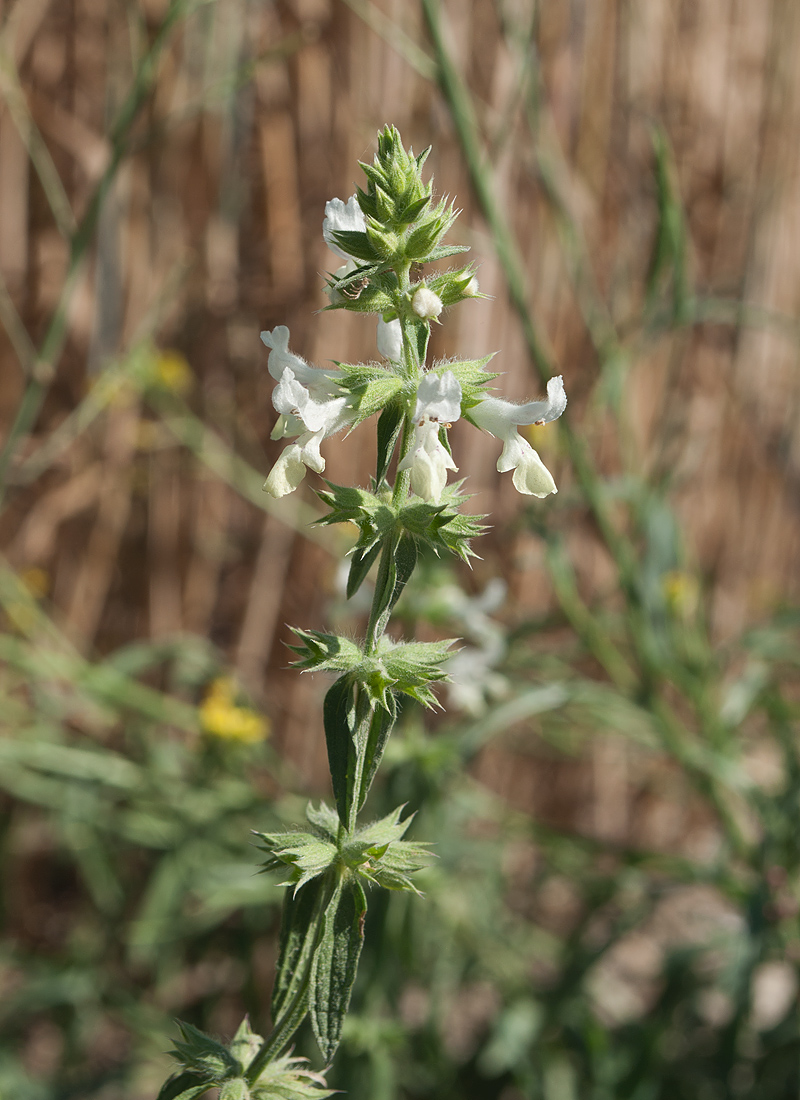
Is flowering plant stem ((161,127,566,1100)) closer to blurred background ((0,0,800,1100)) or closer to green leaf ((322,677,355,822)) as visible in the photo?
green leaf ((322,677,355,822))

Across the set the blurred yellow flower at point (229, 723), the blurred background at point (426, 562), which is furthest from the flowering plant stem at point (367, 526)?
the blurred yellow flower at point (229, 723)

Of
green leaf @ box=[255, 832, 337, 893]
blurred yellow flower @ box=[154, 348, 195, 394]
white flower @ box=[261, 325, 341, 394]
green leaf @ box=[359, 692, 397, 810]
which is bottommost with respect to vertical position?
blurred yellow flower @ box=[154, 348, 195, 394]

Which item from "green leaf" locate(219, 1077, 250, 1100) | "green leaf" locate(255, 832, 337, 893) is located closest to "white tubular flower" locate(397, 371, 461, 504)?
"green leaf" locate(255, 832, 337, 893)

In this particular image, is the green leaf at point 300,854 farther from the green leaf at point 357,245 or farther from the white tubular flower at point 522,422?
the green leaf at point 357,245

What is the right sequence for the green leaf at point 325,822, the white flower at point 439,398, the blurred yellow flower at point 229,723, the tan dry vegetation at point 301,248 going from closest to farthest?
the white flower at point 439,398
the green leaf at point 325,822
the blurred yellow flower at point 229,723
the tan dry vegetation at point 301,248

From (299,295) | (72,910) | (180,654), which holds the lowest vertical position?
(72,910)

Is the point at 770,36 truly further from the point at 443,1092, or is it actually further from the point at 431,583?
the point at 443,1092

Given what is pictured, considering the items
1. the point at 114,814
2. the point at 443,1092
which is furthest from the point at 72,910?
the point at 443,1092
